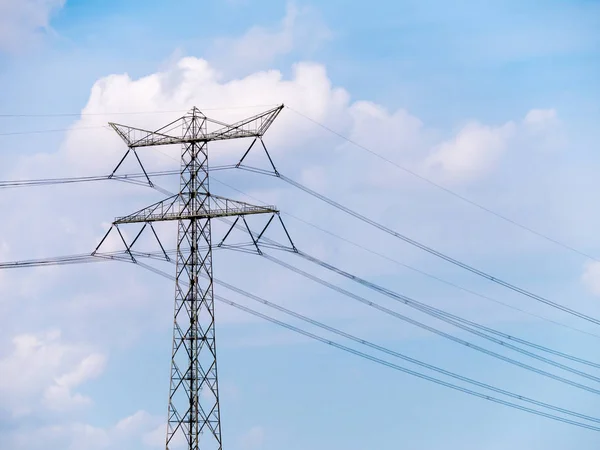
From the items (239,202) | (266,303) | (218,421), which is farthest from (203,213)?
(218,421)

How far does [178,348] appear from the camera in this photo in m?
89.1

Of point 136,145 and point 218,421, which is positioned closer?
point 218,421

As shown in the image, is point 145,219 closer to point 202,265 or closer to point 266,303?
point 202,265

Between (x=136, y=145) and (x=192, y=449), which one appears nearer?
(x=192, y=449)

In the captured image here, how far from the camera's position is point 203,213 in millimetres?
90438

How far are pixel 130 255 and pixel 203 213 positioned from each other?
807 cm

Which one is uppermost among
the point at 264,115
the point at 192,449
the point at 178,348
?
the point at 264,115

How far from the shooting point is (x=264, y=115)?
89.7 meters

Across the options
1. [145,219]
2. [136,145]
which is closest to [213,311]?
[145,219]

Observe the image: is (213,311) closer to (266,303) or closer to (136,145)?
(266,303)

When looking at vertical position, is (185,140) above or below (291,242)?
above

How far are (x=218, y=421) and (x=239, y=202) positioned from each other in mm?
17527

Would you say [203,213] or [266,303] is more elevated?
[203,213]

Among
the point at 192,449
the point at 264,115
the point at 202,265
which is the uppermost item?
the point at 264,115
